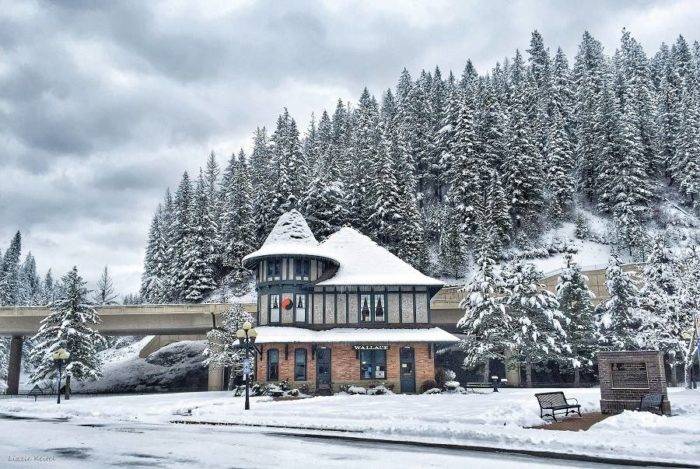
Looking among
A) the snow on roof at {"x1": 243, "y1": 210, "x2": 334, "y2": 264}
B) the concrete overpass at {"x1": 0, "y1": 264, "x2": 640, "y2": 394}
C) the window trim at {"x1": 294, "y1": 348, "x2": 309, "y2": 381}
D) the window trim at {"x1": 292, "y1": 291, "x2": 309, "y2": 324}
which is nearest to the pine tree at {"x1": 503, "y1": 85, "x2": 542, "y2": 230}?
the concrete overpass at {"x1": 0, "y1": 264, "x2": 640, "y2": 394}

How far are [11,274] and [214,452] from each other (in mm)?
118763

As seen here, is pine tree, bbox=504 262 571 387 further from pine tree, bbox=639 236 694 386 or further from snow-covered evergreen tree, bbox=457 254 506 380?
pine tree, bbox=639 236 694 386

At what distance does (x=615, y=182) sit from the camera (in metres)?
65.4

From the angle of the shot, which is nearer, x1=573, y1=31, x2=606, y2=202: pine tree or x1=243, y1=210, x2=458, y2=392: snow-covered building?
x1=243, y1=210, x2=458, y2=392: snow-covered building

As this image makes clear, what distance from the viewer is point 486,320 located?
36.3 meters

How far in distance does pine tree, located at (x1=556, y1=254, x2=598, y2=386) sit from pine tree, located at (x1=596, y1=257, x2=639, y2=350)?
898mm

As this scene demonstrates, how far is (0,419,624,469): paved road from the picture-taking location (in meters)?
11.5

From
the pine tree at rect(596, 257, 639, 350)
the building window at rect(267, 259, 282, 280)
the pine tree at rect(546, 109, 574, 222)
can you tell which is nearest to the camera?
the building window at rect(267, 259, 282, 280)

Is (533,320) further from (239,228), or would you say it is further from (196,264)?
(196,264)

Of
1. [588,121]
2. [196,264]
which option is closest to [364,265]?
[196,264]

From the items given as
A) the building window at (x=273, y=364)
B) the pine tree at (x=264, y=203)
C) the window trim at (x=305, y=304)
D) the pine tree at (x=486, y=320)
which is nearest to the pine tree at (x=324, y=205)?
the pine tree at (x=264, y=203)

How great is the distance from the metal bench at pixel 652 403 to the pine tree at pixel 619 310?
20386 mm

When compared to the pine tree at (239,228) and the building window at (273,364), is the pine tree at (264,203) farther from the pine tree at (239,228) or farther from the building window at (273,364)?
the building window at (273,364)

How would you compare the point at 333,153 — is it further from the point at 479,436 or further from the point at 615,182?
the point at 479,436
